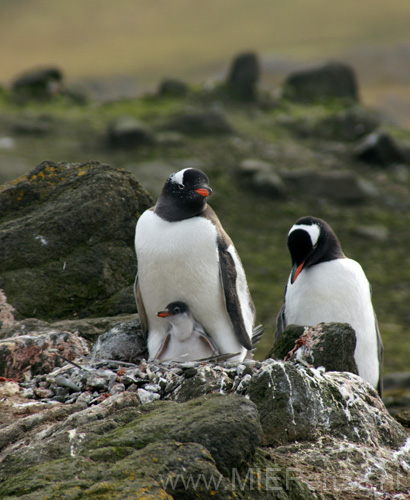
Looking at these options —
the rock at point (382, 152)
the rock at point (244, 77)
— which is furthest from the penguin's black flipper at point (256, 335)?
the rock at point (244, 77)

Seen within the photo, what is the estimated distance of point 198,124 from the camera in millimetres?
28984

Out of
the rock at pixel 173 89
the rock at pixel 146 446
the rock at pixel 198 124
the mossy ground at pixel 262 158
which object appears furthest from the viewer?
the rock at pixel 173 89

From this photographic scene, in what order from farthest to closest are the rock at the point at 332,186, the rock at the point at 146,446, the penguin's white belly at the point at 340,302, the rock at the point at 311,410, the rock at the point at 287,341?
the rock at the point at 332,186, the penguin's white belly at the point at 340,302, the rock at the point at 287,341, the rock at the point at 311,410, the rock at the point at 146,446

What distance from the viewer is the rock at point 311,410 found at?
169 inches

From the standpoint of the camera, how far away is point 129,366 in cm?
583

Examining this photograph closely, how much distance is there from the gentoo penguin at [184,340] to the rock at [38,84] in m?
28.8

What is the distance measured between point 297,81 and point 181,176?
31.7 metres

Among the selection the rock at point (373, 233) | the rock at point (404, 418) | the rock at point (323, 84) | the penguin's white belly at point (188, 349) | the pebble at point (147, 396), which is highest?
the rock at point (323, 84)

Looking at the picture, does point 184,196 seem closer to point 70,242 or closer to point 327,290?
point 70,242

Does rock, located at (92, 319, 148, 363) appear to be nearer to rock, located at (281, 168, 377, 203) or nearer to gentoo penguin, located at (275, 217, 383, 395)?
gentoo penguin, located at (275, 217, 383, 395)

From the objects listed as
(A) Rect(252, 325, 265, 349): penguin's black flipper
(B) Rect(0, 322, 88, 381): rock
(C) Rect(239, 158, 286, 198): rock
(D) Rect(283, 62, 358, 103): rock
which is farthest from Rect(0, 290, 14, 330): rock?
(D) Rect(283, 62, 358, 103): rock

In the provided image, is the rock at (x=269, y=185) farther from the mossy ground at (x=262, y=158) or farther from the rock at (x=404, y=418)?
the rock at (x=404, y=418)

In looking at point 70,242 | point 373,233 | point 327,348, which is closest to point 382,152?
point 373,233

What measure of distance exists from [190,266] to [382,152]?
79.0 ft
